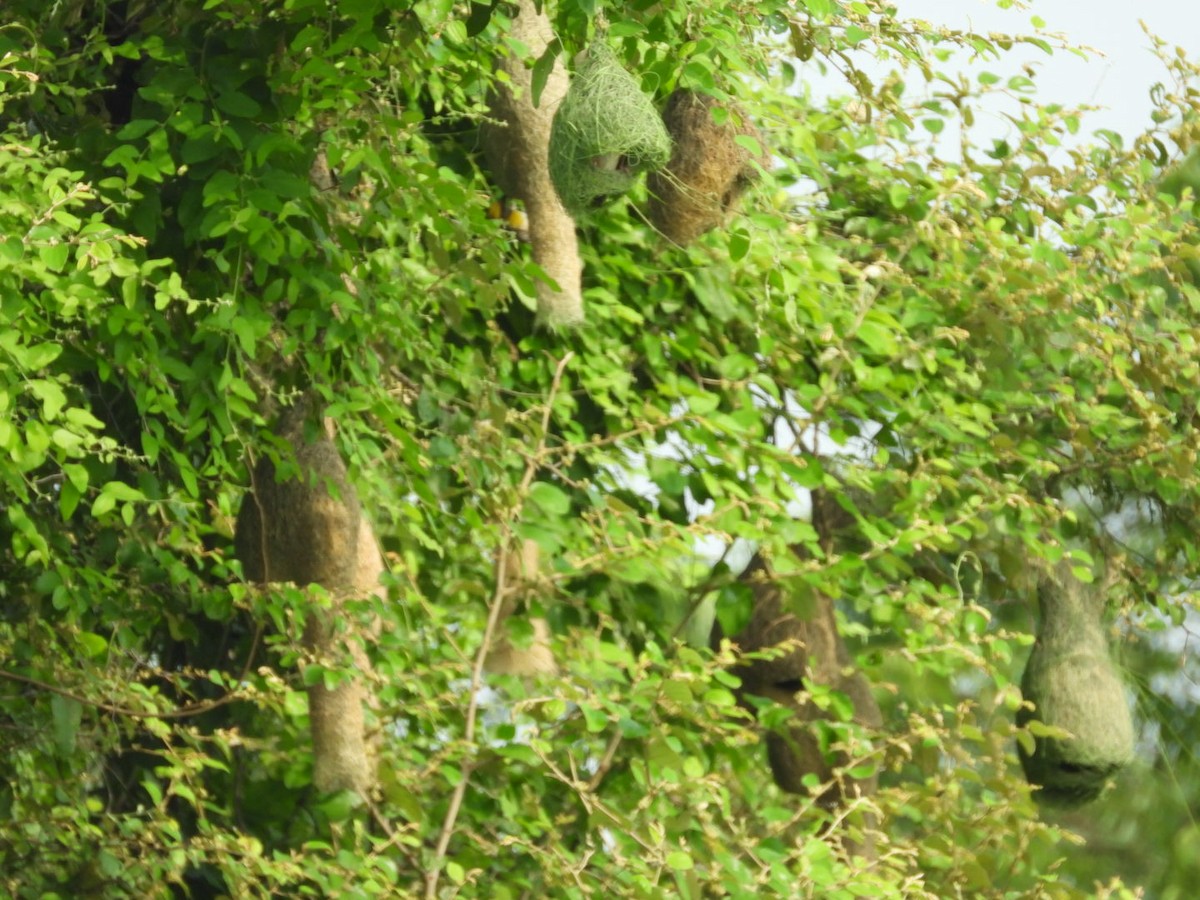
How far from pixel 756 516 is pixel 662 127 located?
1.09 m

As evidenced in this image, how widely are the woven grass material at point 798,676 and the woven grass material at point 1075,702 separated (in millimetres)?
471

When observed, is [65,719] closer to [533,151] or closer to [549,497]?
[549,497]

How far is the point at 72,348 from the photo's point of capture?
117 inches

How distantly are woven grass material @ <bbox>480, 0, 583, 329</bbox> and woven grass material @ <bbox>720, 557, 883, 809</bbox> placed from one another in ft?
2.64

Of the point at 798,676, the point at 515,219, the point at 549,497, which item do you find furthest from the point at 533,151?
the point at 798,676

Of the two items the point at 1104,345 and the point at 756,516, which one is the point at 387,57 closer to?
the point at 756,516

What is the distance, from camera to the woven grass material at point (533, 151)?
3430 mm

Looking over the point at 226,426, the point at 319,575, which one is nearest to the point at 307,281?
the point at 226,426

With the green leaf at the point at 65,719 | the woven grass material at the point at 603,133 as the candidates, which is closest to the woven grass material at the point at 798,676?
the woven grass material at the point at 603,133

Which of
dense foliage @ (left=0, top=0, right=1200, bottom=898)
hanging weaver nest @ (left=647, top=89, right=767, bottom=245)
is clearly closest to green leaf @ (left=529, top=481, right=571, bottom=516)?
dense foliage @ (left=0, top=0, right=1200, bottom=898)

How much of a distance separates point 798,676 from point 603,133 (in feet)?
5.08

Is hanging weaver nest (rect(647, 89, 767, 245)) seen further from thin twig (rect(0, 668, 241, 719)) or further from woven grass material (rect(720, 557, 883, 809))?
thin twig (rect(0, 668, 241, 719))

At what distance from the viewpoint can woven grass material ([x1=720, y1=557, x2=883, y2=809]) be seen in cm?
376

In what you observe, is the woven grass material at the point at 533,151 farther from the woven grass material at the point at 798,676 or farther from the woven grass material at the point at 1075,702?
the woven grass material at the point at 1075,702
